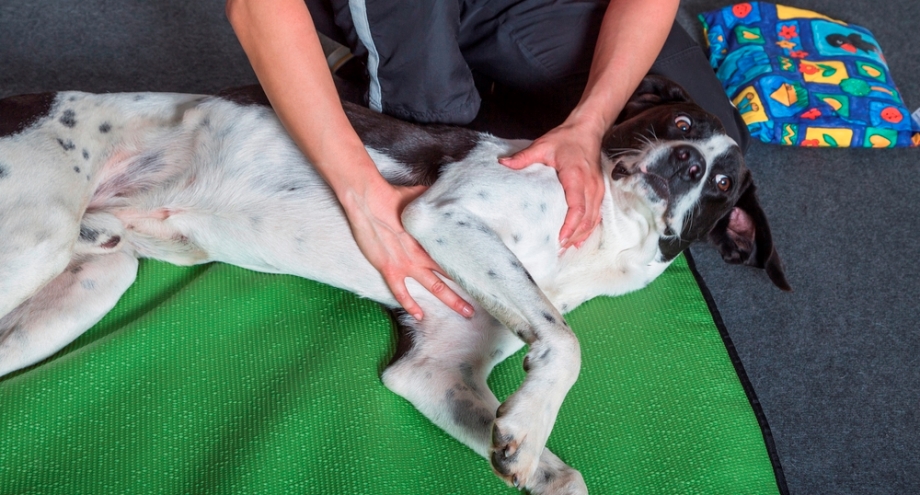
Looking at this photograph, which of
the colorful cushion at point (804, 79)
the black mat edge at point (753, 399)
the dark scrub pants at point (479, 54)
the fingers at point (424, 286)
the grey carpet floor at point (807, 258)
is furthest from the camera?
the colorful cushion at point (804, 79)

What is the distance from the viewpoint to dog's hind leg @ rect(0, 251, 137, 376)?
249cm

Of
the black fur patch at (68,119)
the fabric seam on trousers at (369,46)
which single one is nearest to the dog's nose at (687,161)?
the fabric seam on trousers at (369,46)

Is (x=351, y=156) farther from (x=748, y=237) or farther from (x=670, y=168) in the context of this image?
(x=748, y=237)

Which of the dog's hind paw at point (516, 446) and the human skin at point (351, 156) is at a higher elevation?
the human skin at point (351, 156)

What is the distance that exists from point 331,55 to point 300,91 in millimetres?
1619

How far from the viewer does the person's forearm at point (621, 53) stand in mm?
2809

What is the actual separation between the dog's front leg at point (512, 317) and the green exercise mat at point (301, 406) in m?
0.34

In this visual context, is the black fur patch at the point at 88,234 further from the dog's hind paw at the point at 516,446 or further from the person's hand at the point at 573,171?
the dog's hind paw at the point at 516,446

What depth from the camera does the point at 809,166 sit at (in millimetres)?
4168

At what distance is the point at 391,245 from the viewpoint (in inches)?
96.1

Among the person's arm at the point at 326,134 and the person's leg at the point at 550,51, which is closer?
the person's arm at the point at 326,134

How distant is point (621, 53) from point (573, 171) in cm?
76

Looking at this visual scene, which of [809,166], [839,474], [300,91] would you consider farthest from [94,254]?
[809,166]

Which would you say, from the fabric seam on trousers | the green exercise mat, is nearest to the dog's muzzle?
the green exercise mat
